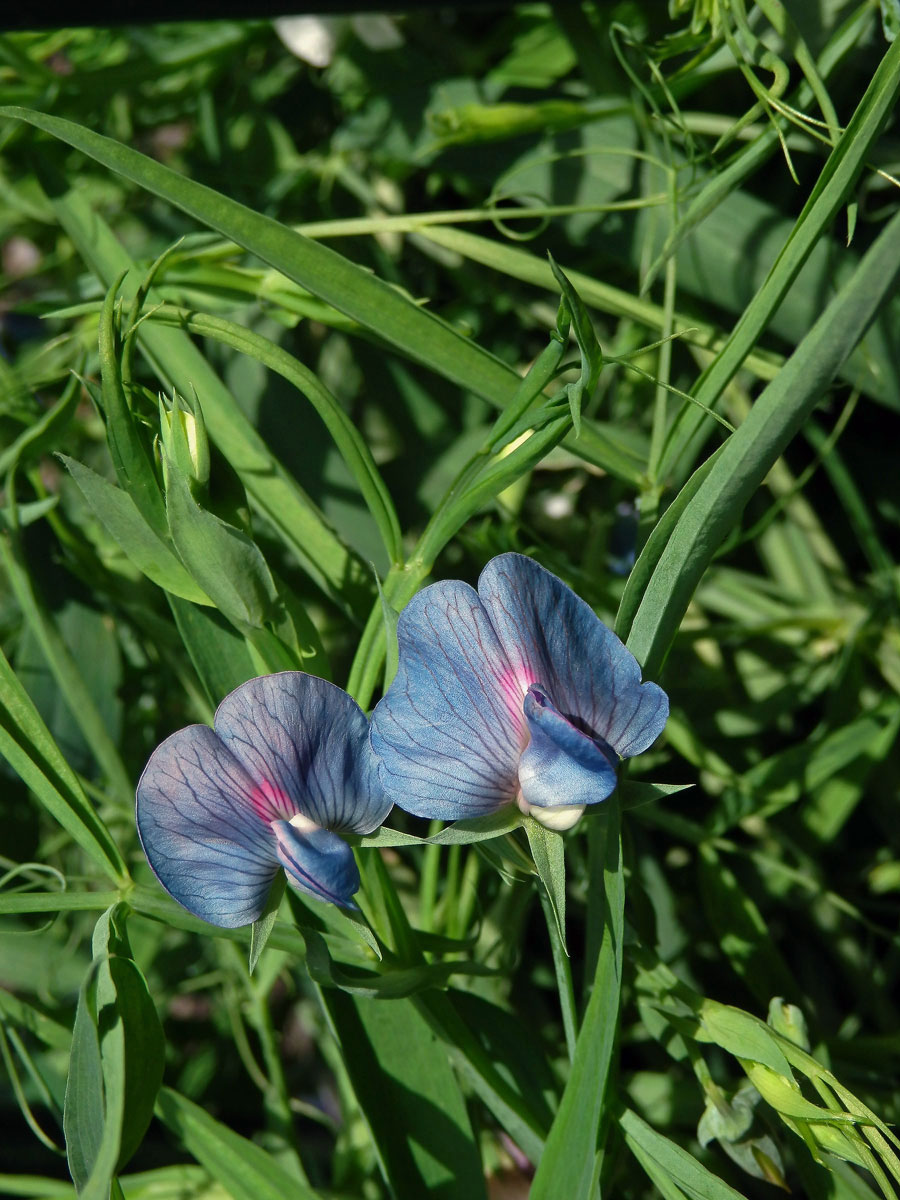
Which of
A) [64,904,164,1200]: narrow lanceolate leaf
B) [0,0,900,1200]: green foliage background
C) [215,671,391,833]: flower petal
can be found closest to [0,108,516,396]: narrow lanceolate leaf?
[0,0,900,1200]: green foliage background

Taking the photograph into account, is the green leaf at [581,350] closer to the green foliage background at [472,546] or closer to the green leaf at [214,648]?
the green foliage background at [472,546]

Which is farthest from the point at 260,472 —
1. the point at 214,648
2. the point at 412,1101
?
the point at 412,1101

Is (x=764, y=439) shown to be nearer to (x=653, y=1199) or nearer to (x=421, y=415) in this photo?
(x=421, y=415)

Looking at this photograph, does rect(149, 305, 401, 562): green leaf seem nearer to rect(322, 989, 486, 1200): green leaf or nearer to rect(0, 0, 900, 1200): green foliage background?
rect(0, 0, 900, 1200): green foliage background

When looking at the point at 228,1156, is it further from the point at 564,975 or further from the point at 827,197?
the point at 827,197

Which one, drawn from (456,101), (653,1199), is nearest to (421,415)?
(456,101)

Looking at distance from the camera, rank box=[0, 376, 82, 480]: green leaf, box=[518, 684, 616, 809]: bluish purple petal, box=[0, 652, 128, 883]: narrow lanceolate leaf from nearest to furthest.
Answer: box=[518, 684, 616, 809]: bluish purple petal < box=[0, 652, 128, 883]: narrow lanceolate leaf < box=[0, 376, 82, 480]: green leaf

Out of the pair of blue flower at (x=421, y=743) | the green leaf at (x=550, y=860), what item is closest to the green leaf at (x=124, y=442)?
the pair of blue flower at (x=421, y=743)

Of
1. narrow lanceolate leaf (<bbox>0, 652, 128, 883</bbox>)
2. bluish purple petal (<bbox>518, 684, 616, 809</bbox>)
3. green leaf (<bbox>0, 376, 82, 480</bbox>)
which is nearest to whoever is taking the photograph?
bluish purple petal (<bbox>518, 684, 616, 809</bbox>)
